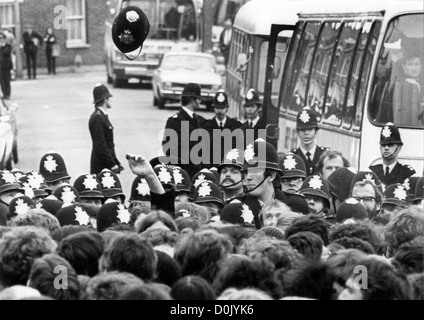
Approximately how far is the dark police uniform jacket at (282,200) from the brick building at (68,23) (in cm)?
2859

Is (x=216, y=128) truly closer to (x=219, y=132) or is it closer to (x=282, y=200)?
(x=219, y=132)

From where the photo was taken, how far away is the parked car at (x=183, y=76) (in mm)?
31797

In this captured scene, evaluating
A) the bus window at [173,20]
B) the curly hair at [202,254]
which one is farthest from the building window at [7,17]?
the curly hair at [202,254]

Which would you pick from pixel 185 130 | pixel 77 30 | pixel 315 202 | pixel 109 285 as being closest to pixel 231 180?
pixel 315 202

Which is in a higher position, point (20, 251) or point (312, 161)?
point (20, 251)

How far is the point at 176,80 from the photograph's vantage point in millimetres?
31688

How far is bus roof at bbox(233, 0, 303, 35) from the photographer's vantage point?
1894 cm

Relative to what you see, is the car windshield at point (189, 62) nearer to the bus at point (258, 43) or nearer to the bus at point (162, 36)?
the bus at point (162, 36)

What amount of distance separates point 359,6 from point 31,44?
2622 centimetres

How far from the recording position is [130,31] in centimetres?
1080

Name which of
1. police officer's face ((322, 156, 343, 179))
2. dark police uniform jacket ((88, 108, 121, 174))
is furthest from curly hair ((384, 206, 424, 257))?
dark police uniform jacket ((88, 108, 121, 174))
